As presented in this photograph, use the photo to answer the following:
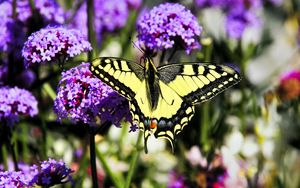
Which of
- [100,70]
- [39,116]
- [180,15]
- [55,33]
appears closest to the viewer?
[100,70]

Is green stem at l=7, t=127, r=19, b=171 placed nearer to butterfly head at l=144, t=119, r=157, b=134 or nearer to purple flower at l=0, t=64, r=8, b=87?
purple flower at l=0, t=64, r=8, b=87

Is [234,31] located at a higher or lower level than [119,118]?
higher

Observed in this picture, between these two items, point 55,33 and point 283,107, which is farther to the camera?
point 283,107

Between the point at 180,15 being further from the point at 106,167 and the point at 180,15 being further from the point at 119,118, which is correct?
the point at 106,167

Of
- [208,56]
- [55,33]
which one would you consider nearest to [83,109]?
[55,33]

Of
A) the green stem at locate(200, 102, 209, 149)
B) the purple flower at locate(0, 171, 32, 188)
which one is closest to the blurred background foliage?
the green stem at locate(200, 102, 209, 149)

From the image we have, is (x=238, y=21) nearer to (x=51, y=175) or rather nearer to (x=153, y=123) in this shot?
(x=153, y=123)

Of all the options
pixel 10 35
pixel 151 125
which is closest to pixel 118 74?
pixel 151 125
